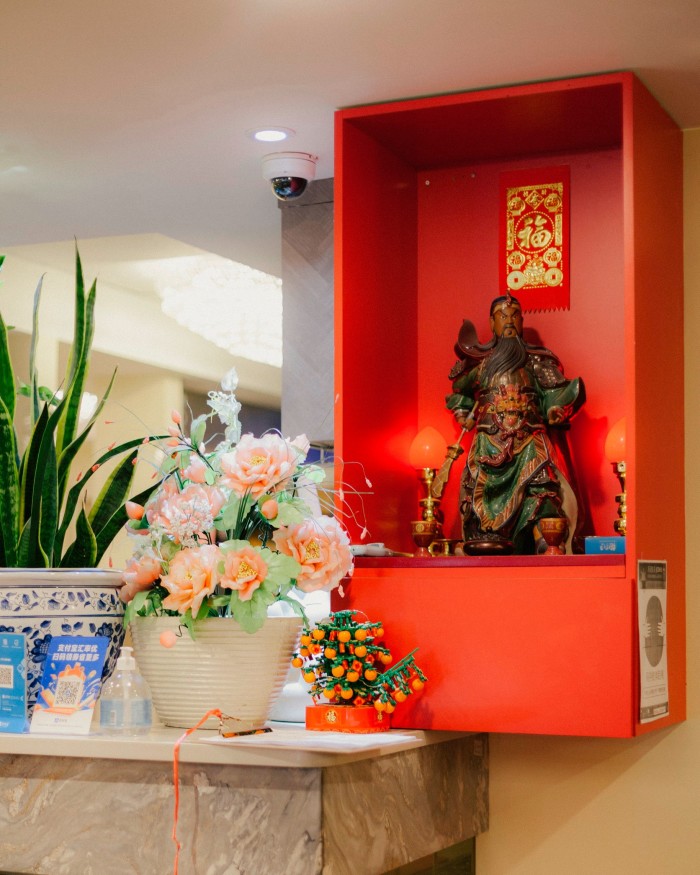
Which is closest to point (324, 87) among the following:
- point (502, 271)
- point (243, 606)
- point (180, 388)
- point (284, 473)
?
point (502, 271)

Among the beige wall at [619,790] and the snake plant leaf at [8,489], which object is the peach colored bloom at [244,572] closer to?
the snake plant leaf at [8,489]

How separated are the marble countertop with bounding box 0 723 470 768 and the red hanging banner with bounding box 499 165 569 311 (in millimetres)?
951

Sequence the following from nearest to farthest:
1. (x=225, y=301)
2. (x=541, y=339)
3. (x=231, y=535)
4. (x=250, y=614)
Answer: (x=250, y=614), (x=231, y=535), (x=541, y=339), (x=225, y=301)

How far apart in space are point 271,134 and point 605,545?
110cm

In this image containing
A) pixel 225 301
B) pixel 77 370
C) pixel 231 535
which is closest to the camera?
pixel 231 535

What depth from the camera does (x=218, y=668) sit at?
6.67ft

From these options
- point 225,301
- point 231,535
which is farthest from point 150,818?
point 225,301

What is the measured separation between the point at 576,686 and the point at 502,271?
3.01 ft

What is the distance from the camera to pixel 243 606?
1.99m

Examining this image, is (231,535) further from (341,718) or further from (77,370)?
(77,370)

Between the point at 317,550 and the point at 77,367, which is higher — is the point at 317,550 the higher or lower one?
the lower one

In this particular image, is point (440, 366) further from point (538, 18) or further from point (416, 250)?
point (538, 18)

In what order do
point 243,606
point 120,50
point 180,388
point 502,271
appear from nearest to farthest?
point 243,606
point 120,50
point 502,271
point 180,388

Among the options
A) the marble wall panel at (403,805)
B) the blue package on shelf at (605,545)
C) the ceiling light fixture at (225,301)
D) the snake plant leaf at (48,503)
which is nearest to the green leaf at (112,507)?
the snake plant leaf at (48,503)
